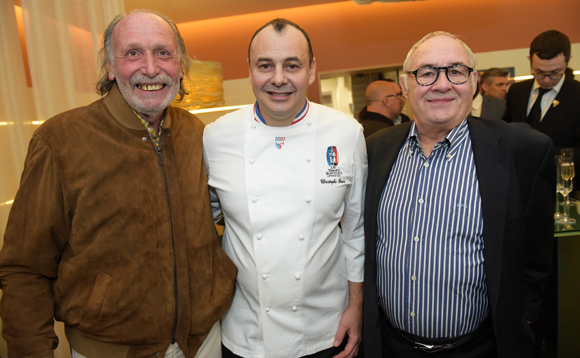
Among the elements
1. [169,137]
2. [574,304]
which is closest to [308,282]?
[169,137]

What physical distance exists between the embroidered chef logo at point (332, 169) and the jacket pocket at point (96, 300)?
78 centimetres

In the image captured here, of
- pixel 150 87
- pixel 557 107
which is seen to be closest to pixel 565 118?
pixel 557 107

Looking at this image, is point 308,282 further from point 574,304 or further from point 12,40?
point 12,40

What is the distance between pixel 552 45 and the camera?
275 centimetres

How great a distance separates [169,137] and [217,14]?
4175 mm

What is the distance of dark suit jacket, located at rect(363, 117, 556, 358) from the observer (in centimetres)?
134

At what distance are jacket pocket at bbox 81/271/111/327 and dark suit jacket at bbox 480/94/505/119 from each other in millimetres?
3723

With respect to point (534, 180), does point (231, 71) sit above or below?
above

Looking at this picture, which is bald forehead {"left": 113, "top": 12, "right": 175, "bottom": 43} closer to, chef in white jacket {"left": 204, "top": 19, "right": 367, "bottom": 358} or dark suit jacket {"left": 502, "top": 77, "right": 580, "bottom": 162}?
chef in white jacket {"left": 204, "top": 19, "right": 367, "bottom": 358}

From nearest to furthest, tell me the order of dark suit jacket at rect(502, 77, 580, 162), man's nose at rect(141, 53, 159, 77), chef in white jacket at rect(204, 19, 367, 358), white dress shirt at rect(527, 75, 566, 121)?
man's nose at rect(141, 53, 159, 77), chef in white jacket at rect(204, 19, 367, 358), dark suit jacket at rect(502, 77, 580, 162), white dress shirt at rect(527, 75, 566, 121)

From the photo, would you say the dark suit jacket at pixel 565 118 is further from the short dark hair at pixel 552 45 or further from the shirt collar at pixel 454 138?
the shirt collar at pixel 454 138

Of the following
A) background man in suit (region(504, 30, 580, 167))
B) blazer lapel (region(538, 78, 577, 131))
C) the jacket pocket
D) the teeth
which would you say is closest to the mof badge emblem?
the teeth

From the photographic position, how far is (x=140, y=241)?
1.27 m

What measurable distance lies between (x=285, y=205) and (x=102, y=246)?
0.61m
